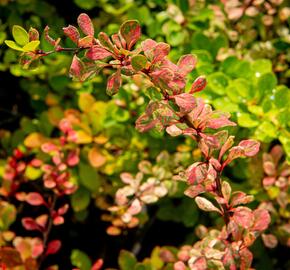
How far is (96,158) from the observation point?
1624 mm

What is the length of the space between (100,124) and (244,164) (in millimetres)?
502

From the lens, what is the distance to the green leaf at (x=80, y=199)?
1.70 m

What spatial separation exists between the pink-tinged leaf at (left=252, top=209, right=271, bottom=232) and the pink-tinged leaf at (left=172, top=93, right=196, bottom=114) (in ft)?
1.33

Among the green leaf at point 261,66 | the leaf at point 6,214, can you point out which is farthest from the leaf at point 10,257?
the green leaf at point 261,66

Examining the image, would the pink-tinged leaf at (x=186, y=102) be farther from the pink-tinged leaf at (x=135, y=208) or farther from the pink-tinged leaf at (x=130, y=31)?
the pink-tinged leaf at (x=135, y=208)

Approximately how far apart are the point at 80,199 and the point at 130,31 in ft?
2.93

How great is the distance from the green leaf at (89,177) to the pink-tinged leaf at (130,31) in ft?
2.56

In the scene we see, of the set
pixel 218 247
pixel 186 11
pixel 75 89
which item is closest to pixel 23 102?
pixel 75 89

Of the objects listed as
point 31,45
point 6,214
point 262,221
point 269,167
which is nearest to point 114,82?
point 31,45

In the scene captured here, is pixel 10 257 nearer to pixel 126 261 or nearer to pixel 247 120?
pixel 126 261

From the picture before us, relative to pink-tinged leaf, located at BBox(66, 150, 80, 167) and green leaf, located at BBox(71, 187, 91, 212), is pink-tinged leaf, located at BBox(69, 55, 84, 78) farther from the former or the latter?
green leaf, located at BBox(71, 187, 91, 212)

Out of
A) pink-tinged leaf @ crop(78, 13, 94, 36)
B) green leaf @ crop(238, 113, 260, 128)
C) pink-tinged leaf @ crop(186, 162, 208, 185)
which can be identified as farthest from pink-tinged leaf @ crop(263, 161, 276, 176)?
pink-tinged leaf @ crop(78, 13, 94, 36)

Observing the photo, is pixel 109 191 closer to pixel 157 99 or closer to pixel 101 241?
pixel 101 241

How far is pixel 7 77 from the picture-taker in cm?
225
